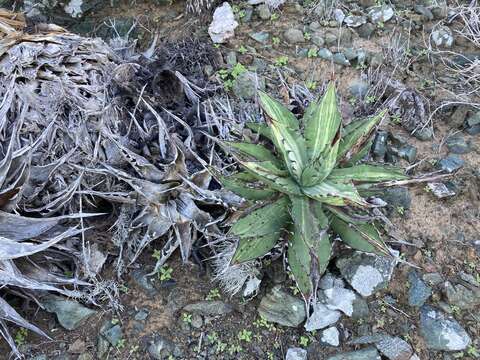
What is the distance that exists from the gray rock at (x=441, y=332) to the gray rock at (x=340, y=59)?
1.69 meters

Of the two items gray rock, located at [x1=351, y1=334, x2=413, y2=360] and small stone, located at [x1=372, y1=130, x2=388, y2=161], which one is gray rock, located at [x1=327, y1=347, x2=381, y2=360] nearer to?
gray rock, located at [x1=351, y1=334, x2=413, y2=360]

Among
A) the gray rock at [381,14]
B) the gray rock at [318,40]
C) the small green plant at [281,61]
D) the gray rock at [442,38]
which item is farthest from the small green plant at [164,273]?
the gray rock at [442,38]

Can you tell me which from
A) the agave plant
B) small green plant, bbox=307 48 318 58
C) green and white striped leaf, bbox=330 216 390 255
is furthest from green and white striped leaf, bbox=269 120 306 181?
small green plant, bbox=307 48 318 58

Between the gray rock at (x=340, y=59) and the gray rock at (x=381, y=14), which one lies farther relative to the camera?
the gray rock at (x=381, y=14)

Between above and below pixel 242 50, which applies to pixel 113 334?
below

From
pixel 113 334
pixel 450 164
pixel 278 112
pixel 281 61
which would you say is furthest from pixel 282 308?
pixel 281 61

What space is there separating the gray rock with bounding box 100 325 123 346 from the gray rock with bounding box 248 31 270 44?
6.83 feet

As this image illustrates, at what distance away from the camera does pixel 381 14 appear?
3928mm

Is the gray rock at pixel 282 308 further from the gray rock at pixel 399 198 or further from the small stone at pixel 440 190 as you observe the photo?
the small stone at pixel 440 190

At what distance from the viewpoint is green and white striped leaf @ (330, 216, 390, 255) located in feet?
8.45

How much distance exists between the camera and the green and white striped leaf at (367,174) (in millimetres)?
2549

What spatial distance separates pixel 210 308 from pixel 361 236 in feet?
2.86

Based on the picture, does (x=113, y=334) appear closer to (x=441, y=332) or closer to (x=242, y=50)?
(x=441, y=332)

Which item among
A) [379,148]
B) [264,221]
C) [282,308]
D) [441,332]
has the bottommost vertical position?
[441,332]
